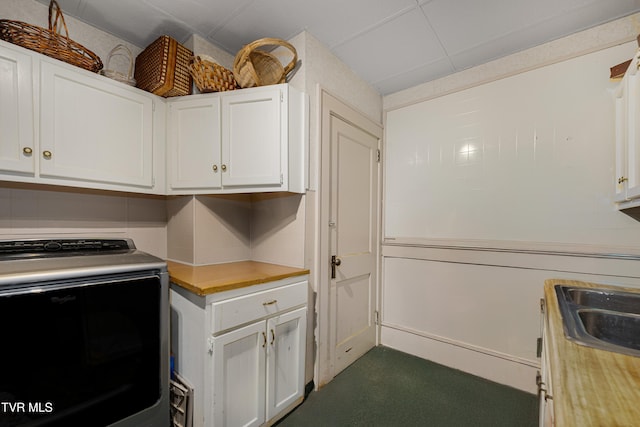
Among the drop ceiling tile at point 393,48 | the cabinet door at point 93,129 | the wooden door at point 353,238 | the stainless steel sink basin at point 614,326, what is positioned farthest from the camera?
the wooden door at point 353,238

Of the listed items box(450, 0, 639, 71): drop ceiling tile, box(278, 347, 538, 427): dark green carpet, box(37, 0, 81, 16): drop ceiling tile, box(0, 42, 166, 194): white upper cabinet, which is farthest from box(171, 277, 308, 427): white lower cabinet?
box(450, 0, 639, 71): drop ceiling tile

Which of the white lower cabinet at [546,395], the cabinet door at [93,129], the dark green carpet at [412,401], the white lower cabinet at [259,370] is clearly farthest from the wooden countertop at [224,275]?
the white lower cabinet at [546,395]

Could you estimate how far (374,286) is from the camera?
2441 mm

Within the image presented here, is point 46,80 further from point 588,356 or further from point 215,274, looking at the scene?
point 588,356

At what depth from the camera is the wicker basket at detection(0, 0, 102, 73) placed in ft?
3.92

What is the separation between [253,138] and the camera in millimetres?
1618

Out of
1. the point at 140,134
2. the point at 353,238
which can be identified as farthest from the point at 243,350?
the point at 140,134

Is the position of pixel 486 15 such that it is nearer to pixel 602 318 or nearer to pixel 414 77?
pixel 414 77

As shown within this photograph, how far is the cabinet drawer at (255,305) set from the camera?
1222mm

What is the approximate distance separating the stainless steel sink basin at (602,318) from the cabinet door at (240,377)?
4.25 ft

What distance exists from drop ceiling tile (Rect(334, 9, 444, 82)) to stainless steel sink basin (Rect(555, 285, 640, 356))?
1.73m

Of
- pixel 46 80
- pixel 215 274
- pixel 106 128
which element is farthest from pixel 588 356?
pixel 46 80

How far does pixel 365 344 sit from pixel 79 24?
3148mm

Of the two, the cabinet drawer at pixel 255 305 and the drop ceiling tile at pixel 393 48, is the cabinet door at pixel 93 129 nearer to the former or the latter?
the cabinet drawer at pixel 255 305
